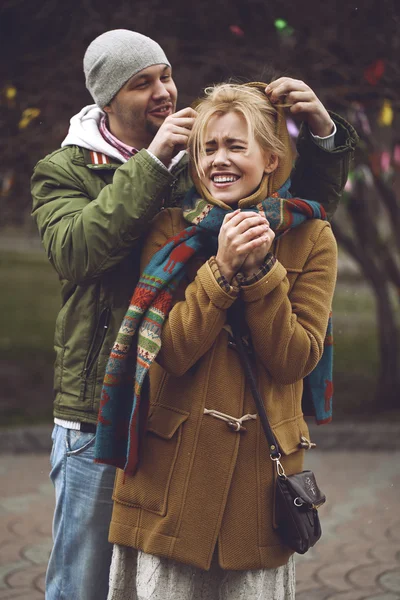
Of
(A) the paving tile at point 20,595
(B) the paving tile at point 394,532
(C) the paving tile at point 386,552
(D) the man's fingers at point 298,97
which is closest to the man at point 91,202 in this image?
(D) the man's fingers at point 298,97

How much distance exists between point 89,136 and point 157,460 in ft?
3.27

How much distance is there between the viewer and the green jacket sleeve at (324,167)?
2.67 meters

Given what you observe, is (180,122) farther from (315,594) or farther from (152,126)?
(315,594)

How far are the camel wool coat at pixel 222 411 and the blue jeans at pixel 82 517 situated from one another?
0.22 meters

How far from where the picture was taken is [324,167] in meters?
2.70

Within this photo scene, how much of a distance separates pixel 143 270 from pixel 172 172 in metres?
0.35

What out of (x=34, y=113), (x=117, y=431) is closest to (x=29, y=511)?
(x=34, y=113)

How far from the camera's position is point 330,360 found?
8.54 feet

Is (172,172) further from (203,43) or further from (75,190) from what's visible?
(203,43)

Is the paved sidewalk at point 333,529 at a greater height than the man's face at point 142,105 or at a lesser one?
lesser

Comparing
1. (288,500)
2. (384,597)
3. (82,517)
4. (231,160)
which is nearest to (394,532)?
(384,597)

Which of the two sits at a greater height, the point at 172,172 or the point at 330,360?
the point at 172,172

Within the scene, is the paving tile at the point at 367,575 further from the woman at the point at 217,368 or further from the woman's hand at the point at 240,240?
the woman's hand at the point at 240,240

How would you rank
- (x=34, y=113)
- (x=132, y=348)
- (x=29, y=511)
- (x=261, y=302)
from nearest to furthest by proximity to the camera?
1. (x=261, y=302)
2. (x=132, y=348)
3. (x=29, y=511)
4. (x=34, y=113)
